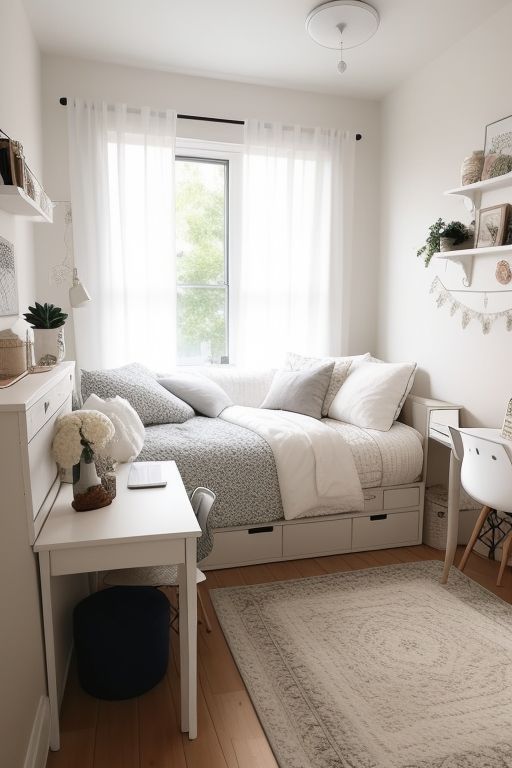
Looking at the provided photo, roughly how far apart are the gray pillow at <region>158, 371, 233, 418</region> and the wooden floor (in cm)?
151

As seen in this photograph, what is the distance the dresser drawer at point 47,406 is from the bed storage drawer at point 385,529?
1.72 m

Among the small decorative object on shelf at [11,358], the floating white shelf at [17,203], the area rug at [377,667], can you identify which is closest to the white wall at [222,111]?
the floating white shelf at [17,203]

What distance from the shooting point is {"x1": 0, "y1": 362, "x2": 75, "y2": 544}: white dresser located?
58.9 inches

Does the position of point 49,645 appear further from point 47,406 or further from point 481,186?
point 481,186

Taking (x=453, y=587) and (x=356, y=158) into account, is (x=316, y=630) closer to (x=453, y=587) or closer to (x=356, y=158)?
(x=453, y=587)

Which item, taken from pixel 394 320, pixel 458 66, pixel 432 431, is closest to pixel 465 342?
pixel 432 431

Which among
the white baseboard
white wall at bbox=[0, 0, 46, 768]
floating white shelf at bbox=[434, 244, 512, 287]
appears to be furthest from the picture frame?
the white baseboard

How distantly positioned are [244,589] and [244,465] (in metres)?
0.59

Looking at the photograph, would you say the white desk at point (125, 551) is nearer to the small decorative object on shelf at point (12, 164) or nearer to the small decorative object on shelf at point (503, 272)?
the small decorative object on shelf at point (12, 164)

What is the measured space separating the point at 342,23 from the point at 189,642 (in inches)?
117

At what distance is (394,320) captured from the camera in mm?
4035

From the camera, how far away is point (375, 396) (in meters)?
3.36

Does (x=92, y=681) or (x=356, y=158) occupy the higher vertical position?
(x=356, y=158)

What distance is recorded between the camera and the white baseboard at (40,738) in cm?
151
